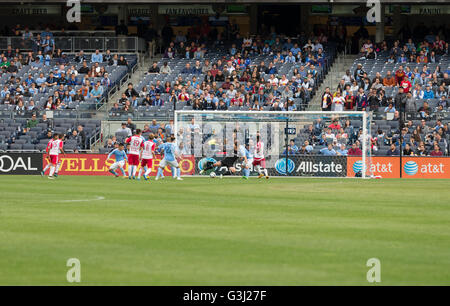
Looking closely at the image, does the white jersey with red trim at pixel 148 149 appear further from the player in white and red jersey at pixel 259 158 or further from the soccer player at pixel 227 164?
the player in white and red jersey at pixel 259 158

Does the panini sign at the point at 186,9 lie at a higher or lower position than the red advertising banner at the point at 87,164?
higher

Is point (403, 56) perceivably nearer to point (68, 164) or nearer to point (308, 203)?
point (68, 164)

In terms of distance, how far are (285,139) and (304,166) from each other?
60.9 inches

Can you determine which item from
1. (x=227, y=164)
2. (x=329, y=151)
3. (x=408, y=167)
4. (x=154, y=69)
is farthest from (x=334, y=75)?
(x=227, y=164)

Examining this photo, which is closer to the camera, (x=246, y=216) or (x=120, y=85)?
(x=246, y=216)

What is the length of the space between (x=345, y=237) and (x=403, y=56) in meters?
35.8

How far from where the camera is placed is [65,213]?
781 inches

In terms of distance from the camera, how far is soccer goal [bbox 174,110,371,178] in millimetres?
40344

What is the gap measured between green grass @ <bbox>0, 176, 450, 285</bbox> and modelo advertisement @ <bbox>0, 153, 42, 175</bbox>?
16.1 metres

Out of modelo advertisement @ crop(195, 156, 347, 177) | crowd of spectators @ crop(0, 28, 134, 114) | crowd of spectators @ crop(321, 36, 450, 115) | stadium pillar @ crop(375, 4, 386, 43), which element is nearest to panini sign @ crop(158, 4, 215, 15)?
crowd of spectators @ crop(0, 28, 134, 114)

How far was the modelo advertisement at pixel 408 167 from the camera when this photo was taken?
39.6 metres

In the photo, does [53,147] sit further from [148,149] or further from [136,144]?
[148,149]

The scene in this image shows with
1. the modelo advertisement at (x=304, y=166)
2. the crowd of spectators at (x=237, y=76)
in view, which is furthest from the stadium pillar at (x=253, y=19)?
the modelo advertisement at (x=304, y=166)
